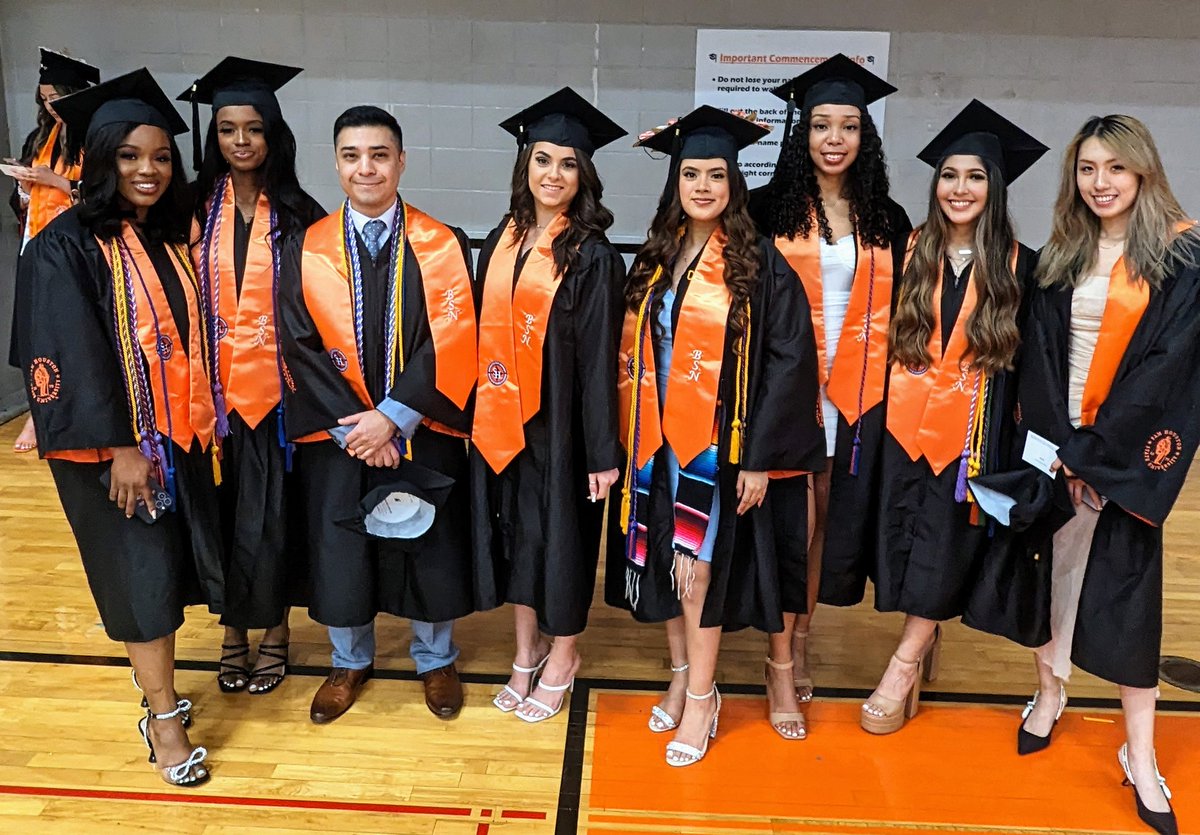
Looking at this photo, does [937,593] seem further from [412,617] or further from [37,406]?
[37,406]

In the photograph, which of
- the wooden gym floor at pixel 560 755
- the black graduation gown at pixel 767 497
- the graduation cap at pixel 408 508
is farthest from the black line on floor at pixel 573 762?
the graduation cap at pixel 408 508

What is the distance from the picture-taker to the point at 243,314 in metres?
2.53

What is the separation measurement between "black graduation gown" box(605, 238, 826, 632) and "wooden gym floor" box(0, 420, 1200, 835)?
417 millimetres

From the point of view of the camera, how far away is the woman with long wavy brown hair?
2412mm

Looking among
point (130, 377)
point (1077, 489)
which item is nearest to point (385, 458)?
point (130, 377)

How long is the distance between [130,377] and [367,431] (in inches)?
22.8

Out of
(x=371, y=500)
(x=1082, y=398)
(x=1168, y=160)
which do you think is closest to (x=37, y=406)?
(x=371, y=500)

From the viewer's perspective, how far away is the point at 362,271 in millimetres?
2486

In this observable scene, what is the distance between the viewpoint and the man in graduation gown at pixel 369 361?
8.09 feet

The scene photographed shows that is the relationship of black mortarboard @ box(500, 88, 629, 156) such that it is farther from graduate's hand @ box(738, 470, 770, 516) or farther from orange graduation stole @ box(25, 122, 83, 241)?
orange graduation stole @ box(25, 122, 83, 241)

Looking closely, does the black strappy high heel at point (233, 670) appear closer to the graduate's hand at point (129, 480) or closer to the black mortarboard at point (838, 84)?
the graduate's hand at point (129, 480)

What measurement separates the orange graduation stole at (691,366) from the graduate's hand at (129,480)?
1.23m

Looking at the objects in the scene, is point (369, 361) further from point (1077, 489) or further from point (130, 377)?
point (1077, 489)

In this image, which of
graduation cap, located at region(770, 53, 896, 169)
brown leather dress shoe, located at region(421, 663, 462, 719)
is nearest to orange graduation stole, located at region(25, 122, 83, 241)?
brown leather dress shoe, located at region(421, 663, 462, 719)
